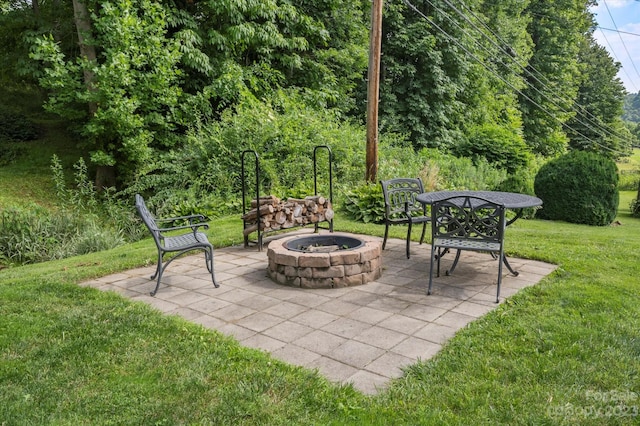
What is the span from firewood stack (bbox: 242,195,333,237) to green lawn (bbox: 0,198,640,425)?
7.58 ft

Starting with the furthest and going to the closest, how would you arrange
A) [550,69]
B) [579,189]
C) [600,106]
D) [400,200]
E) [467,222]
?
[600,106]
[550,69]
[579,189]
[400,200]
[467,222]

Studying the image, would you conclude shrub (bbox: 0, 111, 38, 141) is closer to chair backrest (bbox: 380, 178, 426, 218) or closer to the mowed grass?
the mowed grass

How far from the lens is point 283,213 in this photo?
6102 mm

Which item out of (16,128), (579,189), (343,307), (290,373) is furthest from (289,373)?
(16,128)

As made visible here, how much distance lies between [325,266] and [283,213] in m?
1.84

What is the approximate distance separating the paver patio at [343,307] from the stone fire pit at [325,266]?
80 mm

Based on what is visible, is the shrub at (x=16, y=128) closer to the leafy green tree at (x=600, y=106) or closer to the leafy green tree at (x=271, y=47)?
the leafy green tree at (x=271, y=47)

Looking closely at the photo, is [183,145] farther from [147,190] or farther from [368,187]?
[368,187]

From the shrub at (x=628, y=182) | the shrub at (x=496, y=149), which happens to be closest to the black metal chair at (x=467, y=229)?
the shrub at (x=496, y=149)

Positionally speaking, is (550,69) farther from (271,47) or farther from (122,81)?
(122,81)

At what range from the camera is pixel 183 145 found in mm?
11086

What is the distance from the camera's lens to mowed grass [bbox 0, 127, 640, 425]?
2.36 meters

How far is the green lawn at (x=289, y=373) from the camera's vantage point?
2359mm

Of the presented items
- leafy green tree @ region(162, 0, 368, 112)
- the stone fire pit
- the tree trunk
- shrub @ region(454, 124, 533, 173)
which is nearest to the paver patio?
the stone fire pit
